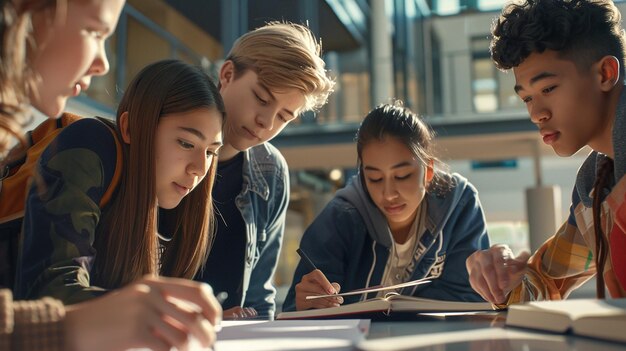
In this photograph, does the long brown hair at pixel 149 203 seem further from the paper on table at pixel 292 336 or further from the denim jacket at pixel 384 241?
the denim jacket at pixel 384 241

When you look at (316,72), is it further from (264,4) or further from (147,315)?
(264,4)

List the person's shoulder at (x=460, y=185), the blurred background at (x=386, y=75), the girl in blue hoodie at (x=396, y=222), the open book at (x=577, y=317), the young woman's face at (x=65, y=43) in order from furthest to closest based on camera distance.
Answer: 1. the blurred background at (x=386, y=75)
2. the person's shoulder at (x=460, y=185)
3. the girl in blue hoodie at (x=396, y=222)
4. the young woman's face at (x=65, y=43)
5. the open book at (x=577, y=317)

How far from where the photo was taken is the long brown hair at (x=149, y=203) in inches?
44.1

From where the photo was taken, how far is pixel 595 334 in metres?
0.65

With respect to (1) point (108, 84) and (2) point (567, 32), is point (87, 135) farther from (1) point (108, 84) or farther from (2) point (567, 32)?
(1) point (108, 84)

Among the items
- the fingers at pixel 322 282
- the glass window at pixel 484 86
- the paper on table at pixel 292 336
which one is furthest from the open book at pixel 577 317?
the glass window at pixel 484 86

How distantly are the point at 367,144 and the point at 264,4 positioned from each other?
585 centimetres

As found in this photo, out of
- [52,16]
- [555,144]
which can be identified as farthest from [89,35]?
[555,144]

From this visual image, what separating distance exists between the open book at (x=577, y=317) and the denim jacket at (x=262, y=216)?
104cm

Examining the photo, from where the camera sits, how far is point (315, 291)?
138 cm

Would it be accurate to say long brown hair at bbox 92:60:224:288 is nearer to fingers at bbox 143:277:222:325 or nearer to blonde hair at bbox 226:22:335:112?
blonde hair at bbox 226:22:335:112

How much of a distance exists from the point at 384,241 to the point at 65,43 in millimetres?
1241

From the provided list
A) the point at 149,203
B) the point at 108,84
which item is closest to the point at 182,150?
the point at 149,203

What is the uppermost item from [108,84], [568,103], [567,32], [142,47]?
[142,47]
